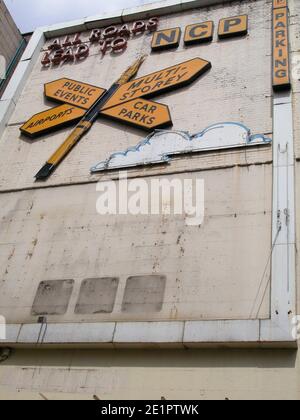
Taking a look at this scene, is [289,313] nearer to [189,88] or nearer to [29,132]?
[189,88]

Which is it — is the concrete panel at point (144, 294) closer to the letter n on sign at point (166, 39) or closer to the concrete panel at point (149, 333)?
the concrete panel at point (149, 333)

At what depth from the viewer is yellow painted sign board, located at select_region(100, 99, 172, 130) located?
1392cm

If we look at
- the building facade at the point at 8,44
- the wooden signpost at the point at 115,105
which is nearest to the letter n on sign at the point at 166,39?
the wooden signpost at the point at 115,105

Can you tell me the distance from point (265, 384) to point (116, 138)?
8.25 metres

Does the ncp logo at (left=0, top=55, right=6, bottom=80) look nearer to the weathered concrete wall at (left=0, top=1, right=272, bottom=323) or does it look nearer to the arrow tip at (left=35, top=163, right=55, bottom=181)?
the weathered concrete wall at (left=0, top=1, right=272, bottom=323)

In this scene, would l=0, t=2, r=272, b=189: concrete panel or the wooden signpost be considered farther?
the wooden signpost

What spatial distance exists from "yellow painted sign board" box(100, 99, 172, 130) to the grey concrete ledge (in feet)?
20.4

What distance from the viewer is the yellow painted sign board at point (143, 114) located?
13922mm

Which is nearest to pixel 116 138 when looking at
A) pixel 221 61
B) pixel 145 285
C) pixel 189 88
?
pixel 189 88

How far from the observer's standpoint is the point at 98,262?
11570 mm

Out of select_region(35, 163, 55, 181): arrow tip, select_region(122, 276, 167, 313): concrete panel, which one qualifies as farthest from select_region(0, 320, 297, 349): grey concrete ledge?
select_region(35, 163, 55, 181): arrow tip

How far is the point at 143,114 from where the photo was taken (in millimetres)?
14453

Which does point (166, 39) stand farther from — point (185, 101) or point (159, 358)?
point (159, 358)

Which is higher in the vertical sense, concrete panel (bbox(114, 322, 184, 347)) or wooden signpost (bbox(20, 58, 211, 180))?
wooden signpost (bbox(20, 58, 211, 180))
